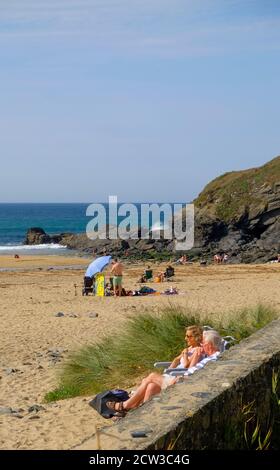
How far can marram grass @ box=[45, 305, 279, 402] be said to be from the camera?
831 centimetres

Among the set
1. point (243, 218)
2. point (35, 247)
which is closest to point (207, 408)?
point (243, 218)

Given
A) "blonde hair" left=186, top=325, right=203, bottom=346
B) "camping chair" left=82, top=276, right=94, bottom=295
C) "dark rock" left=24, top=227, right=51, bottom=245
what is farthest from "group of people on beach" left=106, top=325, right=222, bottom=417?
"dark rock" left=24, top=227, right=51, bottom=245

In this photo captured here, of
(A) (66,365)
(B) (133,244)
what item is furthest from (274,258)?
(A) (66,365)

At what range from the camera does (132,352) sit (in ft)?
28.7

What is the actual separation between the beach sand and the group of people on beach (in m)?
0.30

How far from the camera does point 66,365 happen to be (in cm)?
908

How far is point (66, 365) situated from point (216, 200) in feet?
144

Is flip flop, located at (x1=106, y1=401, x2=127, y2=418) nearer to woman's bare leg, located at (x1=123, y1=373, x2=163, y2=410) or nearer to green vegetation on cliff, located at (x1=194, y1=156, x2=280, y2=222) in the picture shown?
woman's bare leg, located at (x1=123, y1=373, x2=163, y2=410)

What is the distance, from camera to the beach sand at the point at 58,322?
673 cm

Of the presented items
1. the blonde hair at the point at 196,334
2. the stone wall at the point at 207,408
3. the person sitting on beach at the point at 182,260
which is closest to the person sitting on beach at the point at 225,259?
the person sitting on beach at the point at 182,260

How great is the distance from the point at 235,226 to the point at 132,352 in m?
39.6

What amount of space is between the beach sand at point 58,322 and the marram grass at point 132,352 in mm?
404

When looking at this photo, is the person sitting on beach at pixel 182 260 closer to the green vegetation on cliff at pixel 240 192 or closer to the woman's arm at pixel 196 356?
the green vegetation on cliff at pixel 240 192

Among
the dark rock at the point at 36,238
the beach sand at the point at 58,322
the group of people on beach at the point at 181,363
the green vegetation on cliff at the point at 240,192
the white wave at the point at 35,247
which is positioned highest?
the green vegetation on cliff at the point at 240,192
